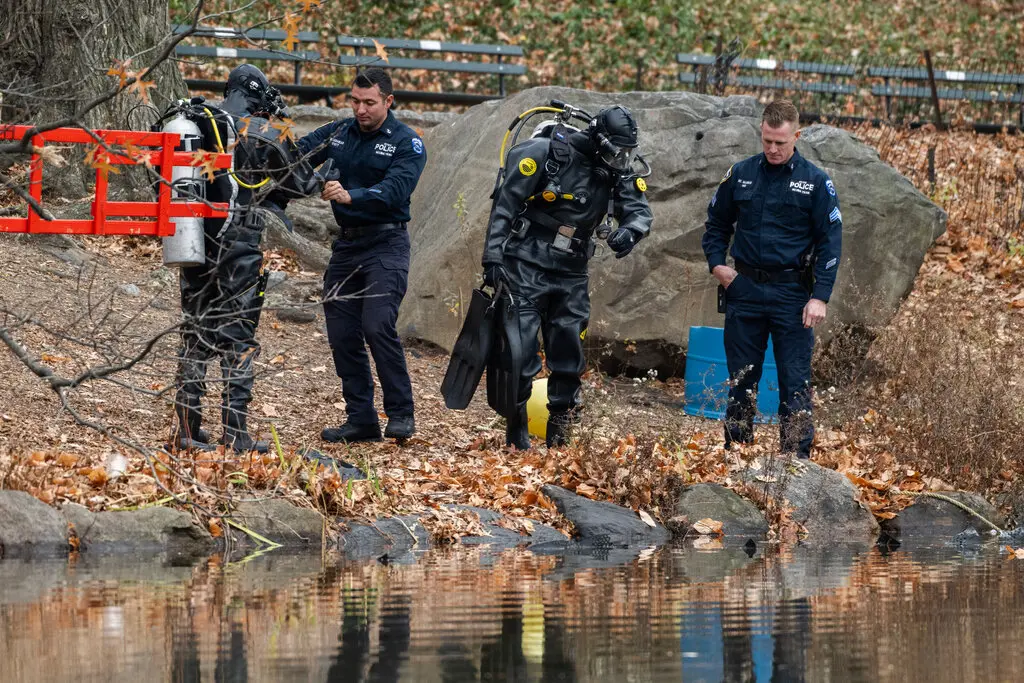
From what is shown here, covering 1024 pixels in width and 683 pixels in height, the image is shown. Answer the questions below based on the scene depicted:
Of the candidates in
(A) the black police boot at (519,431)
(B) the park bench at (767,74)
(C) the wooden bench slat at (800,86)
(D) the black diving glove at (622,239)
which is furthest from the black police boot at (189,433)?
(C) the wooden bench slat at (800,86)

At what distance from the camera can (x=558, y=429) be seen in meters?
9.45

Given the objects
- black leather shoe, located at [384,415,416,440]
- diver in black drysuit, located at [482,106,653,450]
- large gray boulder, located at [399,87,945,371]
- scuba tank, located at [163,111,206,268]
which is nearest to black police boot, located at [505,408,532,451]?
diver in black drysuit, located at [482,106,653,450]

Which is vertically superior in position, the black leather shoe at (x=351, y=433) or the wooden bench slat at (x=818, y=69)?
the wooden bench slat at (x=818, y=69)

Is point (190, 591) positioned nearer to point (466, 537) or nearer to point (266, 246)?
point (466, 537)

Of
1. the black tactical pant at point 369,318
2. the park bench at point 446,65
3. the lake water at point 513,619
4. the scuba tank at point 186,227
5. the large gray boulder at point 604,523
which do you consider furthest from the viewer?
the park bench at point 446,65

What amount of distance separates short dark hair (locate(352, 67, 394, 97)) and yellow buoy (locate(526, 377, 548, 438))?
218cm

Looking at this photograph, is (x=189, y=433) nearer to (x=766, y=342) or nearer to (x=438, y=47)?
(x=766, y=342)

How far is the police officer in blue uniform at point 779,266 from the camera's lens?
918 centimetres

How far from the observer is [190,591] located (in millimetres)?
6133

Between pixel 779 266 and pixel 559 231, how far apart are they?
4.40 feet

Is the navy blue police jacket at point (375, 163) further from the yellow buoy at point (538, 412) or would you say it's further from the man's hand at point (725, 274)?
the man's hand at point (725, 274)

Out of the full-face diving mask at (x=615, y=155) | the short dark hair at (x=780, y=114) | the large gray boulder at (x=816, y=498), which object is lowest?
the large gray boulder at (x=816, y=498)

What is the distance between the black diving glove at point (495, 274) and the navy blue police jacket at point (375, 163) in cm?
60

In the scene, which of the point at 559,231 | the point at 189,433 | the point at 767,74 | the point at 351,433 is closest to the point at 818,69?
the point at 767,74
